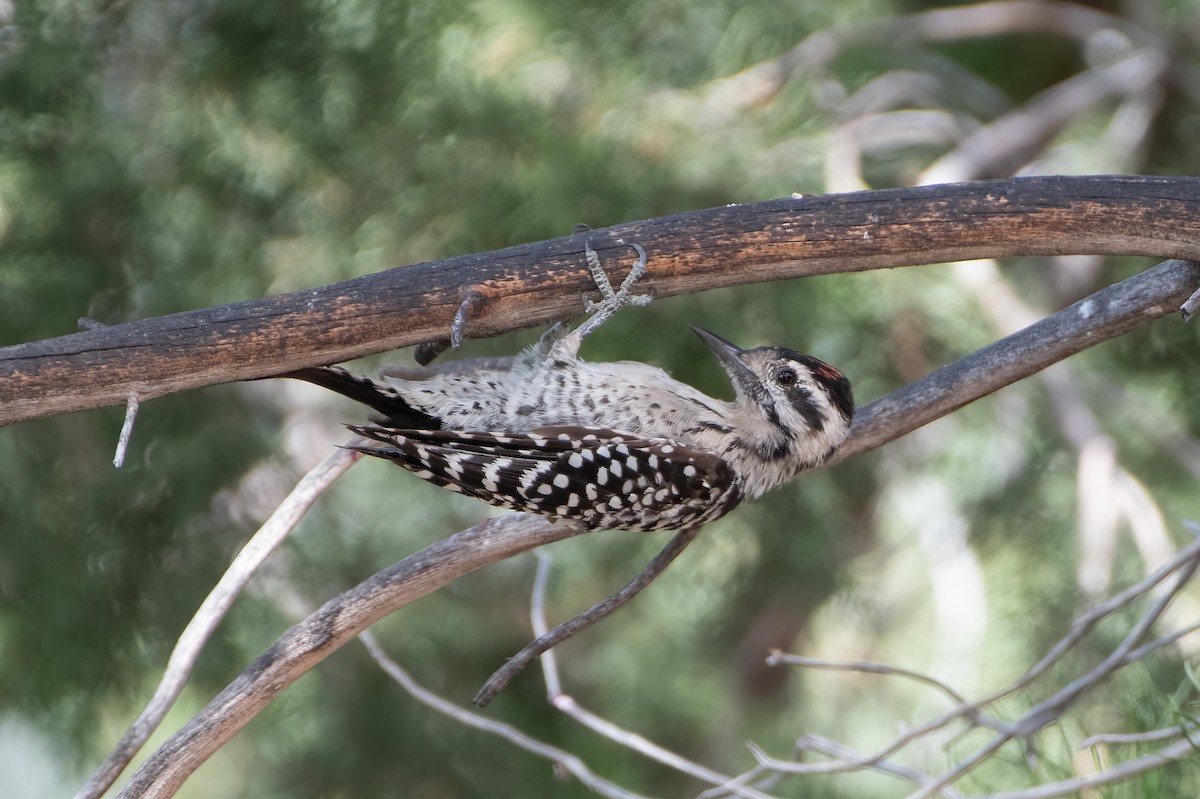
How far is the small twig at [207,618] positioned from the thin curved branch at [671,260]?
52 centimetres

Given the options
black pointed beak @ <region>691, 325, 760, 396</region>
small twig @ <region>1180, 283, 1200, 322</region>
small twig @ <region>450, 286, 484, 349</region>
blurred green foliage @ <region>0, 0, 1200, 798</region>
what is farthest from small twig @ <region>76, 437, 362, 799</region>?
small twig @ <region>1180, 283, 1200, 322</region>

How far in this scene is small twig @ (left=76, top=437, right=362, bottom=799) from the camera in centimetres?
222

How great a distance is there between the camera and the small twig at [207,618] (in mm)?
2219

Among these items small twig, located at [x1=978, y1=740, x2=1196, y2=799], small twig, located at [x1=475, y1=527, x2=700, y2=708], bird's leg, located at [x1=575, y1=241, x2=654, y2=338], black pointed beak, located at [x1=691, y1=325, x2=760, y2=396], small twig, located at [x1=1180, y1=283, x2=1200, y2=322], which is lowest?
small twig, located at [x1=978, y1=740, x2=1196, y2=799]

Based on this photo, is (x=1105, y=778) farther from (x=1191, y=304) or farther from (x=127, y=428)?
(x=127, y=428)

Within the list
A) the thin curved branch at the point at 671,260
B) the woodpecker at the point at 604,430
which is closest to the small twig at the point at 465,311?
the thin curved branch at the point at 671,260

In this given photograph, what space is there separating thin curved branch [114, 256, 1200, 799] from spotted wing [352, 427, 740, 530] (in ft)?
0.30

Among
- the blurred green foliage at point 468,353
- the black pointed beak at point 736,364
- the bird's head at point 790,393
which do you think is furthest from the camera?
the blurred green foliage at point 468,353

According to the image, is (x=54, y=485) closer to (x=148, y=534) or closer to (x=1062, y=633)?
(x=148, y=534)

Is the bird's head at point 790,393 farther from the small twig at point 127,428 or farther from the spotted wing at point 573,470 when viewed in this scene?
the small twig at point 127,428

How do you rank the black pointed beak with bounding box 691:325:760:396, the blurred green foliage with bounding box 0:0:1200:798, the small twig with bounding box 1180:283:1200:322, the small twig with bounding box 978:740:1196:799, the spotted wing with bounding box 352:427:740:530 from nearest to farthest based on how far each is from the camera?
the small twig with bounding box 978:740:1196:799, the small twig with bounding box 1180:283:1200:322, the spotted wing with bounding box 352:427:740:530, the black pointed beak with bounding box 691:325:760:396, the blurred green foliage with bounding box 0:0:1200:798

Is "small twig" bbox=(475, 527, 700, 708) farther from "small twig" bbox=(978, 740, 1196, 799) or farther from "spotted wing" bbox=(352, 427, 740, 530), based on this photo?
"small twig" bbox=(978, 740, 1196, 799)

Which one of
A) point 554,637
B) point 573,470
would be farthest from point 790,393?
point 554,637

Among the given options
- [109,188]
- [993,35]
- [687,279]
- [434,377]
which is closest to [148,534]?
[109,188]
